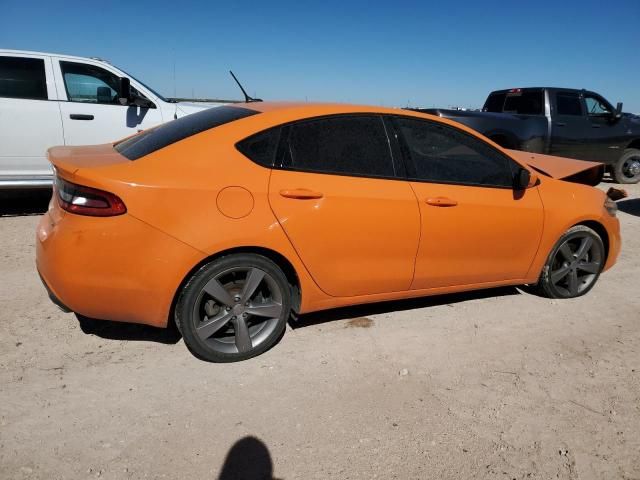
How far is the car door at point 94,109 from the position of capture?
586 centimetres

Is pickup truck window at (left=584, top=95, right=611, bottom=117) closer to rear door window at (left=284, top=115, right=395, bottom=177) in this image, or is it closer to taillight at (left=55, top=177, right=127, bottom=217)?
rear door window at (left=284, top=115, right=395, bottom=177)

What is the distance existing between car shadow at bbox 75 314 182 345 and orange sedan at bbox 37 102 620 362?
45 centimetres

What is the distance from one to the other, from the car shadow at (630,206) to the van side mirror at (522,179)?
17.5 ft

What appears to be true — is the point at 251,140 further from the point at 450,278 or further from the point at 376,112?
the point at 450,278

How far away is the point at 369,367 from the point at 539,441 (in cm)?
99

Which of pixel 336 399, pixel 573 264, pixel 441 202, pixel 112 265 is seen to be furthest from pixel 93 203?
pixel 573 264

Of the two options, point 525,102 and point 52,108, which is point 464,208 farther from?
point 525,102

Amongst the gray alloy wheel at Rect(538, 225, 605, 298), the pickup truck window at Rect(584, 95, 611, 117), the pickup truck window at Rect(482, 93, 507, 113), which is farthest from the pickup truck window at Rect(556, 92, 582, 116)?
the gray alloy wheel at Rect(538, 225, 605, 298)

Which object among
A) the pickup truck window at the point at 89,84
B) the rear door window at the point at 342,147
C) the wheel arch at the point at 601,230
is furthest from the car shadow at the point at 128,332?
the pickup truck window at the point at 89,84

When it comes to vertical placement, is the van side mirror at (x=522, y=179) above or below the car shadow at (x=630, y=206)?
above

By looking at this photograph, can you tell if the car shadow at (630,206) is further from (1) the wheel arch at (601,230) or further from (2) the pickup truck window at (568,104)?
(1) the wheel arch at (601,230)

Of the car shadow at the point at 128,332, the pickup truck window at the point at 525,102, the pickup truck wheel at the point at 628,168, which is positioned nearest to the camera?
the car shadow at the point at 128,332

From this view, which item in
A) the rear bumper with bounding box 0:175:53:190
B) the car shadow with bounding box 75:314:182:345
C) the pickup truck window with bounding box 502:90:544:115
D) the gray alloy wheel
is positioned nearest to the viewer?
the car shadow with bounding box 75:314:182:345

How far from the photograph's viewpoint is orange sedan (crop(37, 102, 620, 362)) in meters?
2.46
